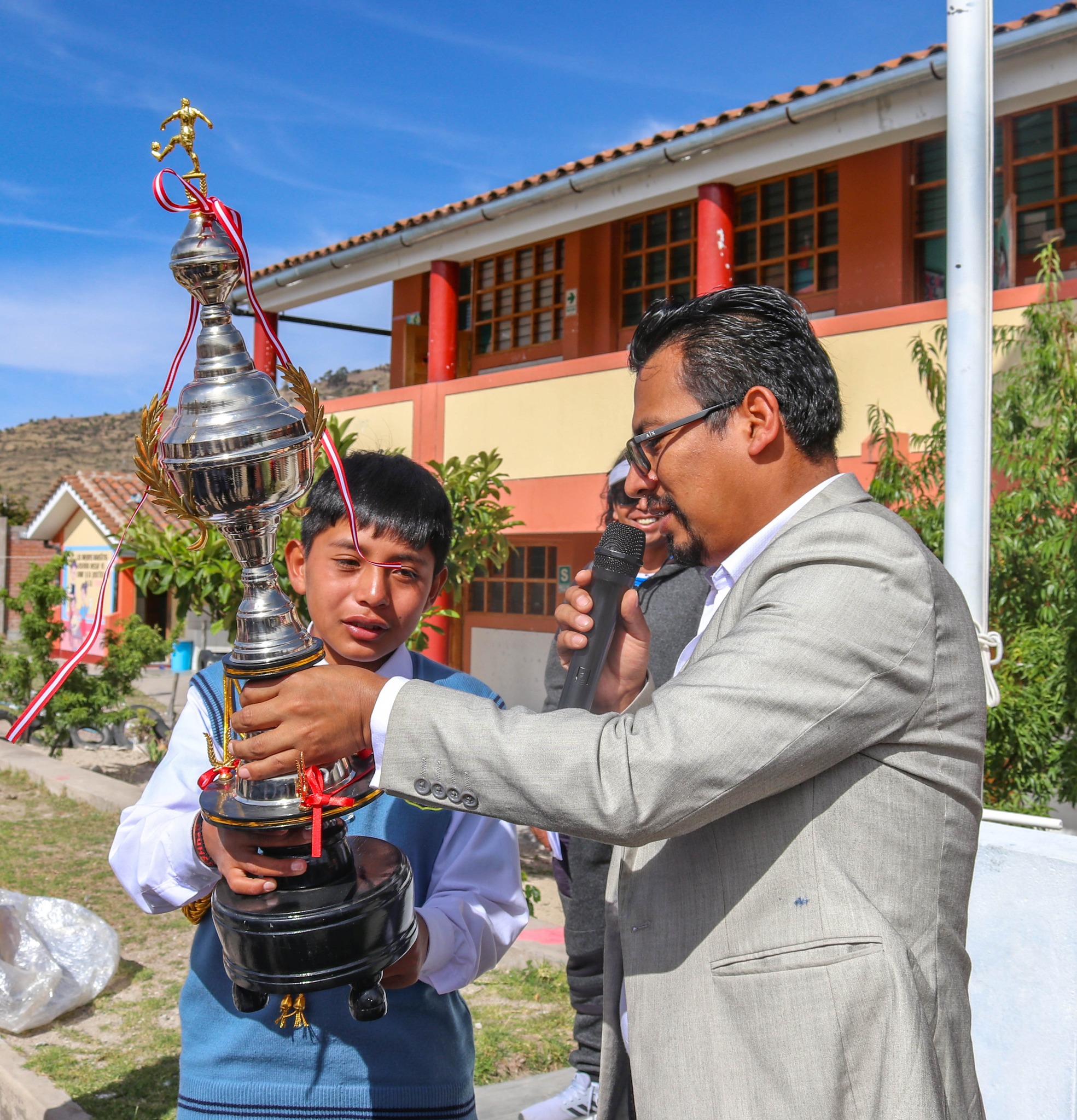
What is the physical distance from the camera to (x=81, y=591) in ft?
67.6

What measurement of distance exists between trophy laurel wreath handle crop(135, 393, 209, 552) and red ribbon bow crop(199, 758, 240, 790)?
32 centimetres

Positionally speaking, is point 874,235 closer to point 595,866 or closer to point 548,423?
point 548,423

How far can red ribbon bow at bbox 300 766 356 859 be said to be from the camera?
1.24 metres

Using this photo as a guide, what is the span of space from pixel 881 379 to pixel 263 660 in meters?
6.45

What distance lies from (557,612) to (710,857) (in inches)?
26.1

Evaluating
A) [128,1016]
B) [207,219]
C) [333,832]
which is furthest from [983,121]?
[128,1016]

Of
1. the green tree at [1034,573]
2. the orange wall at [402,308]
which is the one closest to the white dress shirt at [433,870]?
the green tree at [1034,573]

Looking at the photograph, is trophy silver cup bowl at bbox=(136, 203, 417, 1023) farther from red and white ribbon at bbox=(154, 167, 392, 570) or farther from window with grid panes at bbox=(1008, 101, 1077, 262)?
window with grid panes at bbox=(1008, 101, 1077, 262)

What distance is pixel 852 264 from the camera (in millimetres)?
8539

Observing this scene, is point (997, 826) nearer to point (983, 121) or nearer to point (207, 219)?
point (983, 121)

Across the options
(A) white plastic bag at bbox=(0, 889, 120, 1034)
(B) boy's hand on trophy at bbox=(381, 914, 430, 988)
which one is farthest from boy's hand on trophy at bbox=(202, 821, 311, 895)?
(A) white plastic bag at bbox=(0, 889, 120, 1034)

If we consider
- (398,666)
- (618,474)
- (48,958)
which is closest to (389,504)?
(398,666)

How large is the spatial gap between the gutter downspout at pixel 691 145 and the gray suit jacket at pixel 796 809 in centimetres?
602

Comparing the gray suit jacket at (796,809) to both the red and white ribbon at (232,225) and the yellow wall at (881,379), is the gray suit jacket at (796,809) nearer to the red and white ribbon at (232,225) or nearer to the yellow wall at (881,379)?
the red and white ribbon at (232,225)
